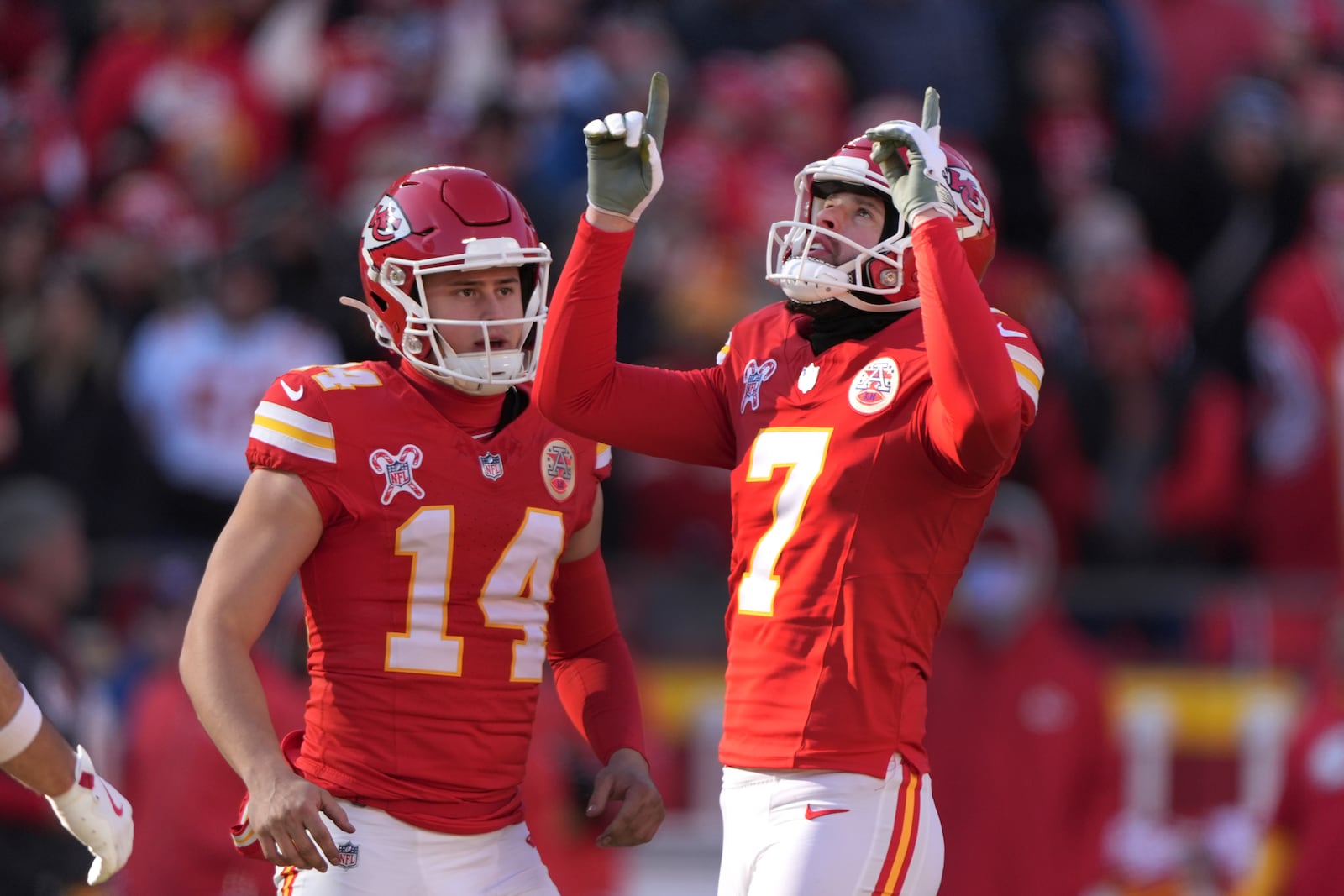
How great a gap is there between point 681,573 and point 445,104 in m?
3.30

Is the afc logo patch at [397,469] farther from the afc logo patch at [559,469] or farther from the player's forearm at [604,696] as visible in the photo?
the player's forearm at [604,696]

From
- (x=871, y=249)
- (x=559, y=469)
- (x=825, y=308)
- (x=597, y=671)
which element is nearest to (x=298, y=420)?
(x=559, y=469)

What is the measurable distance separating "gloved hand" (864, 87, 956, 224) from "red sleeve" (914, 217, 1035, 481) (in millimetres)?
62

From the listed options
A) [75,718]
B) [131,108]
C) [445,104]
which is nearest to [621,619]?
[75,718]

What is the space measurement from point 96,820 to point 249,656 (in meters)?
0.55

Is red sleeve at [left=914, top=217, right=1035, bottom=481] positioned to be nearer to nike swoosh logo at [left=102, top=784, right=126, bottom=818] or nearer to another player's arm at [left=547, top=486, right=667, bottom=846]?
another player's arm at [left=547, top=486, right=667, bottom=846]

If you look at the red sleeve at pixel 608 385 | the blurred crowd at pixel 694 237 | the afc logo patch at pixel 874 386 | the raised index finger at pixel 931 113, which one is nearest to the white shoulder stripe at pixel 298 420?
the red sleeve at pixel 608 385

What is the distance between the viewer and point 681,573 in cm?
781

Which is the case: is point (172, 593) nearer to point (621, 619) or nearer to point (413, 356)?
point (621, 619)

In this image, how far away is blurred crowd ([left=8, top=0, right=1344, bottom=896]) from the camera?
8148 millimetres

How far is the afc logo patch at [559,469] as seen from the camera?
410cm

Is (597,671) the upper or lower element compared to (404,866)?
upper

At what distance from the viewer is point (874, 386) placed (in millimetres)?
3766

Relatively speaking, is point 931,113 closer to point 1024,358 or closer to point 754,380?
point 1024,358
